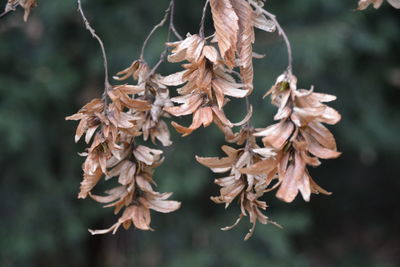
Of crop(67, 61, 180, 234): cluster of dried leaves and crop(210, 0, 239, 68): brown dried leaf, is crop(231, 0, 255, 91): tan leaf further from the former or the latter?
crop(67, 61, 180, 234): cluster of dried leaves

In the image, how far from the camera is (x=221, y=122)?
2.51ft

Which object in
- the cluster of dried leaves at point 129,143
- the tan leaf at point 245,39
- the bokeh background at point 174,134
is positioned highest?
the tan leaf at point 245,39

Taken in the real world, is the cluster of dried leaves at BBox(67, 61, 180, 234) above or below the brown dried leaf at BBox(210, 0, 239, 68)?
below

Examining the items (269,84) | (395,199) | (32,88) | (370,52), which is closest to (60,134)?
(32,88)

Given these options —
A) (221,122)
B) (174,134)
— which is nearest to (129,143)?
(221,122)

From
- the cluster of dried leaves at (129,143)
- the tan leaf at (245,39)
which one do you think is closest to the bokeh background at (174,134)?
the cluster of dried leaves at (129,143)

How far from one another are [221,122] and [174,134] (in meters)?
1.99

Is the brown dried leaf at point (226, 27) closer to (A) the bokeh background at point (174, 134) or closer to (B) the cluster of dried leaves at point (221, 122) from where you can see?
(B) the cluster of dried leaves at point (221, 122)

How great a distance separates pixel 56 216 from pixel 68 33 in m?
1.10

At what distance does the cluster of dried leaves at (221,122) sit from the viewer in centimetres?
67

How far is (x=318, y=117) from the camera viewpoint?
25.5 inches

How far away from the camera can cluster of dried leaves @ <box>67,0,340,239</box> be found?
0.67m

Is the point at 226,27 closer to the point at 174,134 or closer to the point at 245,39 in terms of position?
the point at 245,39

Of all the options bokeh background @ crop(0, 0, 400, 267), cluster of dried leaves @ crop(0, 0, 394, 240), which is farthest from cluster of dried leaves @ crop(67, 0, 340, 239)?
bokeh background @ crop(0, 0, 400, 267)
